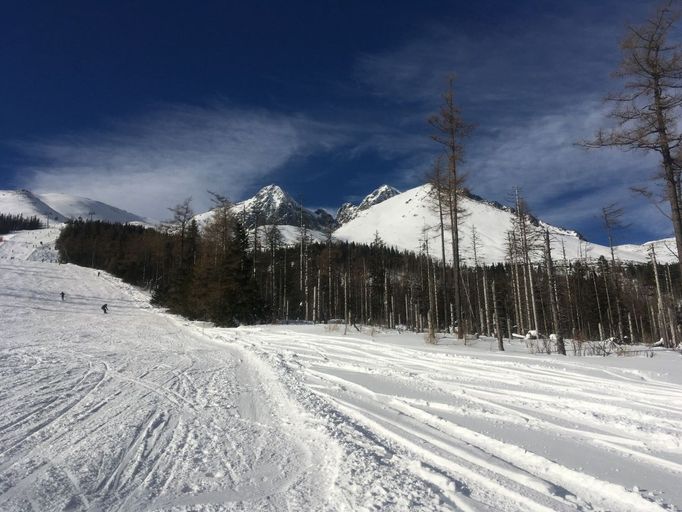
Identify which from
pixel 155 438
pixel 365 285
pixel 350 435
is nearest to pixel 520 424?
pixel 350 435

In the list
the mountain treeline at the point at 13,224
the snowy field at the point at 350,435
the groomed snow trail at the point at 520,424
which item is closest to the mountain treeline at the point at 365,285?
the groomed snow trail at the point at 520,424

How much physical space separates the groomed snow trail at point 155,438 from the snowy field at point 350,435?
2 centimetres

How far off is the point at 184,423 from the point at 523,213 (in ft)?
85.0

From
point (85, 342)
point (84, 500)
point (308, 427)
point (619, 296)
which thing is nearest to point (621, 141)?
point (308, 427)

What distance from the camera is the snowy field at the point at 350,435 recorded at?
123 inches

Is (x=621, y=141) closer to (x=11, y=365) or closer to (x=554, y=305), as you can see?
(x=554, y=305)

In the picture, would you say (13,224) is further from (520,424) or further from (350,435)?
(520,424)

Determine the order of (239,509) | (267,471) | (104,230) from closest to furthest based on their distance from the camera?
(239,509), (267,471), (104,230)

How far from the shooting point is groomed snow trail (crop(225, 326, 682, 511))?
3113 millimetres

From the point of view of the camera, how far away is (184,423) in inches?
203

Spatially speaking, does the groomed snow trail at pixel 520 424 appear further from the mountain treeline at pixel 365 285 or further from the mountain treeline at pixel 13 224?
the mountain treeline at pixel 13 224

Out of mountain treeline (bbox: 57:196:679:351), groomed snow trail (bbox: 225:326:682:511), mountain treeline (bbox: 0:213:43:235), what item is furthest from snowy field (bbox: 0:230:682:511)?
mountain treeline (bbox: 0:213:43:235)

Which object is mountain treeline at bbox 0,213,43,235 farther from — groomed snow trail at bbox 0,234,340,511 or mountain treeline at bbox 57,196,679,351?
groomed snow trail at bbox 0,234,340,511

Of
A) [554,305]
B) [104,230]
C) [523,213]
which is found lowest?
[554,305]
